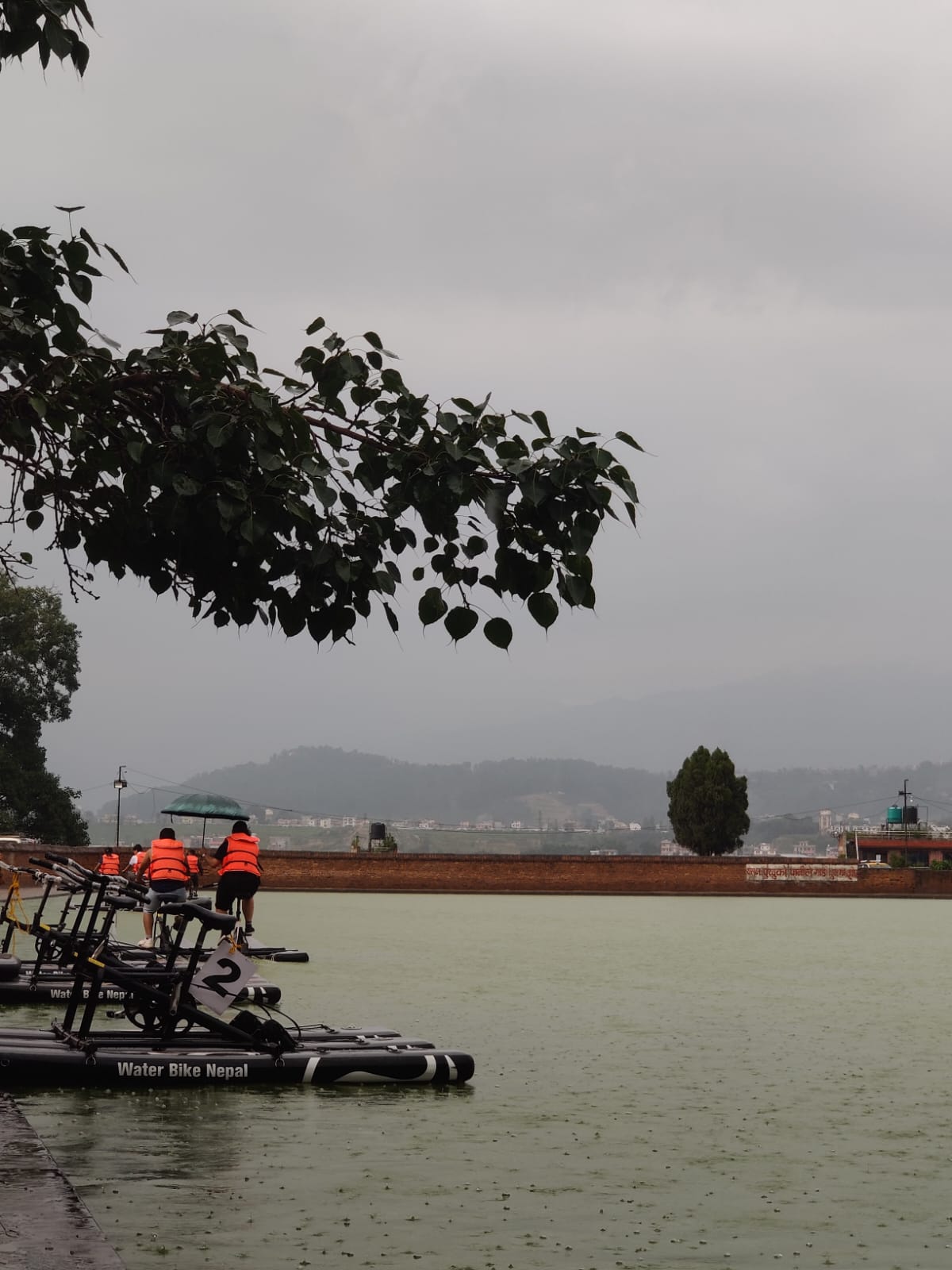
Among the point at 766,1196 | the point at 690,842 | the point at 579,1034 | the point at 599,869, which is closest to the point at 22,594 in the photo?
the point at 599,869

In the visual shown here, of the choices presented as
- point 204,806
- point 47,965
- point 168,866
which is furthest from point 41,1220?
point 204,806

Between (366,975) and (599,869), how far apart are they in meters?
40.9

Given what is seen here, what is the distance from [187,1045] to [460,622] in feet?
19.0

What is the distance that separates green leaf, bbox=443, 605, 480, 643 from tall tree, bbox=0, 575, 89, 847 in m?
60.8

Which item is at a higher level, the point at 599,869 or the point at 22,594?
the point at 22,594

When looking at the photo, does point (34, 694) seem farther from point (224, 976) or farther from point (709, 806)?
point (224, 976)

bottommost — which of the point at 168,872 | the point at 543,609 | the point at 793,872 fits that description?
the point at 793,872

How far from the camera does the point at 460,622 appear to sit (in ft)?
18.8

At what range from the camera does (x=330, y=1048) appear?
35.5 feet

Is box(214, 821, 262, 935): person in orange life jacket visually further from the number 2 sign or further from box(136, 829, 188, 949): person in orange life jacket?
the number 2 sign

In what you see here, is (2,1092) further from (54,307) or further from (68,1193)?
(54,307)

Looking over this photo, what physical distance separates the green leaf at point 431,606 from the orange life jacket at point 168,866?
37.7ft

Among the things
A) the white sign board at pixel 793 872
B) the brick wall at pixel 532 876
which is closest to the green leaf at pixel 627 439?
the brick wall at pixel 532 876

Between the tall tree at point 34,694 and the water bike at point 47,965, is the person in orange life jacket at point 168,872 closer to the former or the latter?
the water bike at point 47,965
